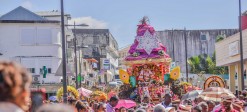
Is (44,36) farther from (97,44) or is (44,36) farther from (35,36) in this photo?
(97,44)

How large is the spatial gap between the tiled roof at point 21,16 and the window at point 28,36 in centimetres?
82

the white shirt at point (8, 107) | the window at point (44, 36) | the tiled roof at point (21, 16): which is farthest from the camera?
the tiled roof at point (21, 16)

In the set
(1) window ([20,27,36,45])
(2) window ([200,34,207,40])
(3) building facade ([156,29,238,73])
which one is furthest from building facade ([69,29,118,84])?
(1) window ([20,27,36,45])

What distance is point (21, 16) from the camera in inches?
2041

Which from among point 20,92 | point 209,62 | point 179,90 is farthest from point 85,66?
point 20,92

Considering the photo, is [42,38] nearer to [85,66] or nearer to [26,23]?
[26,23]

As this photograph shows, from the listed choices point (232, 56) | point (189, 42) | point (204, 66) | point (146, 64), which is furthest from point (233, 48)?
point (189, 42)

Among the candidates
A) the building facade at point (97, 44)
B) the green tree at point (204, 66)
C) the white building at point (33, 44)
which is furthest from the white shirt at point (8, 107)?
the building facade at point (97, 44)

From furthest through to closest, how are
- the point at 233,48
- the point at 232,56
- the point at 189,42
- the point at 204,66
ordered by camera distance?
the point at 189,42
the point at 204,66
the point at 232,56
the point at 233,48

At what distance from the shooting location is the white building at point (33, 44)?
48.4m

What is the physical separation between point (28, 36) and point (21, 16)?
340 centimetres

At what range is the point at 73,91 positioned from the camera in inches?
1050

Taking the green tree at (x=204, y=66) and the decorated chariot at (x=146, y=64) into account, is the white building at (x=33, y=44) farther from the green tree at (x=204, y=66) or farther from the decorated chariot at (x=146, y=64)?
the green tree at (x=204, y=66)

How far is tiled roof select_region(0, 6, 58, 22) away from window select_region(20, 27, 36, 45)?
818 millimetres
